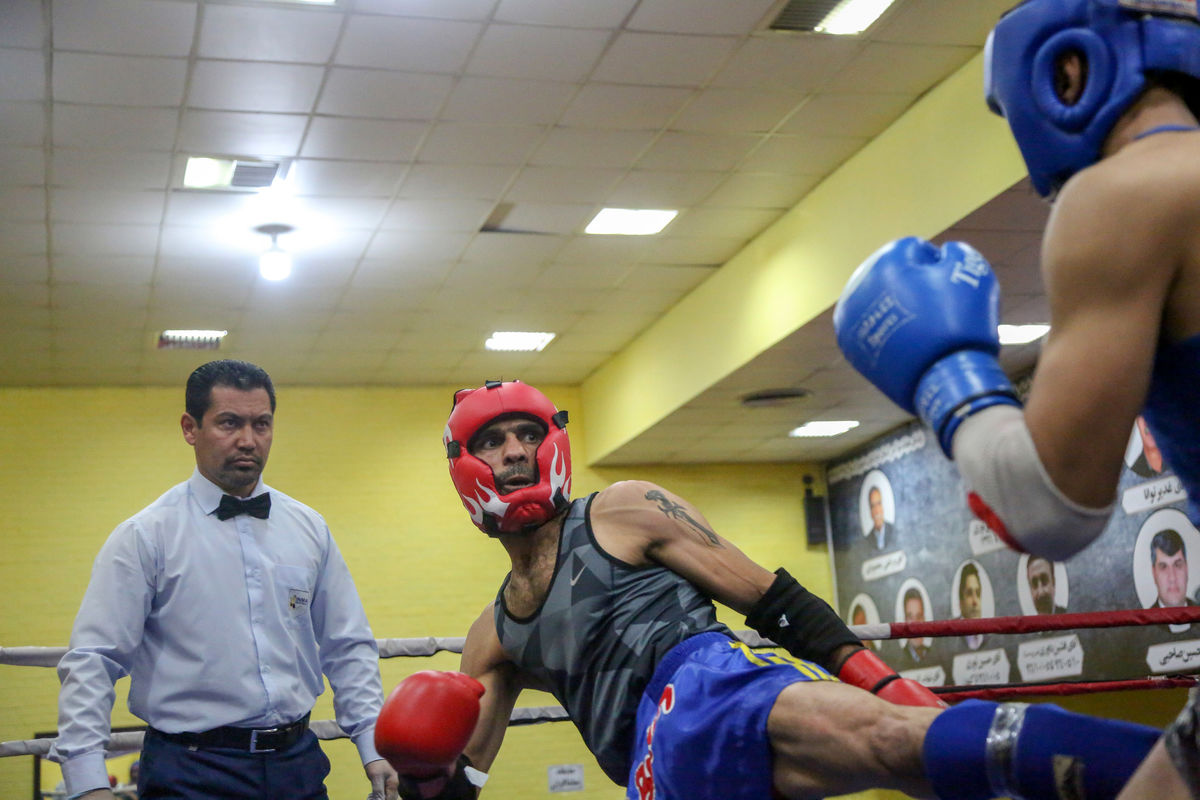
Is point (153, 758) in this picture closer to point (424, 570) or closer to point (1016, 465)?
point (1016, 465)

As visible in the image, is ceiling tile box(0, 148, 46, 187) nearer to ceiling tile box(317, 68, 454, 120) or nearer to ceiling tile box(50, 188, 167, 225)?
ceiling tile box(50, 188, 167, 225)

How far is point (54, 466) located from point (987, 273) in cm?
834

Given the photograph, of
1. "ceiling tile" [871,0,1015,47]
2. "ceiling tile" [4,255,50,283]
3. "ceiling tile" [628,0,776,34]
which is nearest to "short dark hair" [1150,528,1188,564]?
"ceiling tile" [871,0,1015,47]

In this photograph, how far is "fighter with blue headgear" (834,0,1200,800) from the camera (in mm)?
1088

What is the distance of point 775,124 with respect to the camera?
18.4 feet

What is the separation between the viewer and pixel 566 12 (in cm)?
459

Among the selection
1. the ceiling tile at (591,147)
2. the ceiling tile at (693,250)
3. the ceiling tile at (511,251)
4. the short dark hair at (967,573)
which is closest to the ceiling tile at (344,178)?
the ceiling tile at (591,147)

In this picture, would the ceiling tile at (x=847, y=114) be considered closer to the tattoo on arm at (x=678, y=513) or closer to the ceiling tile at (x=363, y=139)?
the ceiling tile at (x=363, y=139)

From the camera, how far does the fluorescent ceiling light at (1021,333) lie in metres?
6.69

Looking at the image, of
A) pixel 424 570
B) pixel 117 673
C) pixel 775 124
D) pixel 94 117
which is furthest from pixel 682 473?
pixel 117 673

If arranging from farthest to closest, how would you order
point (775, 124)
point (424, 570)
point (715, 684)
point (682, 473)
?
point (682, 473)
point (424, 570)
point (775, 124)
point (715, 684)

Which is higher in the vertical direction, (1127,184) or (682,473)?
(682,473)

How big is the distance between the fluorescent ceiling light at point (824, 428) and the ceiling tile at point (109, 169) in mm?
4871

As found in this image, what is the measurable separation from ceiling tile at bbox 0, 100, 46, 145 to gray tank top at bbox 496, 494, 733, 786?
3.86m
